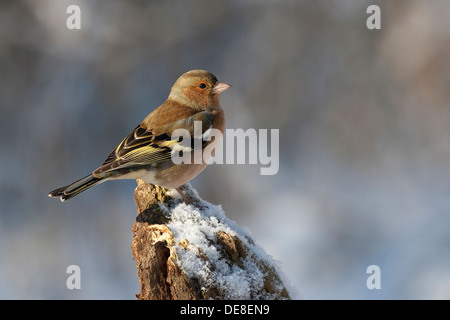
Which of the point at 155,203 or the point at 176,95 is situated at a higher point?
the point at 176,95

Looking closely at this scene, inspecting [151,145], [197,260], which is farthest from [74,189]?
[197,260]

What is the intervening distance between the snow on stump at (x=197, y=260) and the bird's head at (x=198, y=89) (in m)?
0.64

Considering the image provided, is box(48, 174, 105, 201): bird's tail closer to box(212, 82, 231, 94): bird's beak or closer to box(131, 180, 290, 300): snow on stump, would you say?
box(131, 180, 290, 300): snow on stump

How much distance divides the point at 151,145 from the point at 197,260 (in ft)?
2.27

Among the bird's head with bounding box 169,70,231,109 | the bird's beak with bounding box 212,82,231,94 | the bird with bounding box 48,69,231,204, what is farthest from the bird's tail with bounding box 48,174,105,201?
the bird's beak with bounding box 212,82,231,94

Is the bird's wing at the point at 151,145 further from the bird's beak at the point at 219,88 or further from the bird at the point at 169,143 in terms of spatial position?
the bird's beak at the point at 219,88

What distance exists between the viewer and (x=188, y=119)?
2158mm

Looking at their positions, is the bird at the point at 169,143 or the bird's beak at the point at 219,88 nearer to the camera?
the bird at the point at 169,143

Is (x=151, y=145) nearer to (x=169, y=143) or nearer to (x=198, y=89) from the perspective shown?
(x=169, y=143)

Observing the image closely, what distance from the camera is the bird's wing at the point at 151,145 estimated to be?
6.44 feet

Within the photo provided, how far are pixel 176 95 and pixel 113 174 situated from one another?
22.0 inches

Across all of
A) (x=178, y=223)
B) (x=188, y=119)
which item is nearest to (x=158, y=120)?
(x=188, y=119)

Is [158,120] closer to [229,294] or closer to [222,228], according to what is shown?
[222,228]

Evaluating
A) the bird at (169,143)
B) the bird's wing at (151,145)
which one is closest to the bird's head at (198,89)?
the bird at (169,143)
